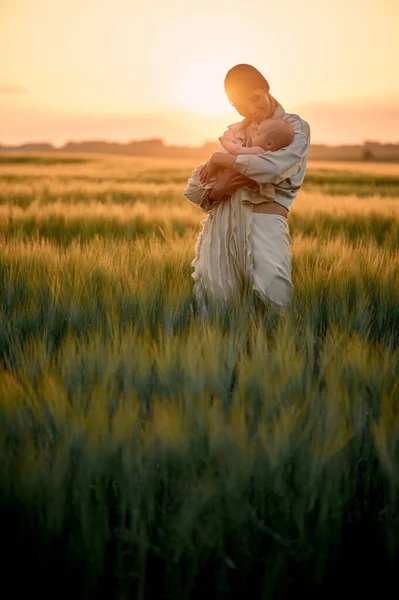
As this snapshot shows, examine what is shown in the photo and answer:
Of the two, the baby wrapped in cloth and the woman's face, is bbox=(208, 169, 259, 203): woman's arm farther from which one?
the woman's face

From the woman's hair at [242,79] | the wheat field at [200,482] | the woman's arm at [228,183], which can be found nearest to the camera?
the wheat field at [200,482]

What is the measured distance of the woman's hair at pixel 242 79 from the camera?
2512 mm

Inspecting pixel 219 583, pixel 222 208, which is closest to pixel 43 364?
pixel 219 583

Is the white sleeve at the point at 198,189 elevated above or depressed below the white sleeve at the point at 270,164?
below

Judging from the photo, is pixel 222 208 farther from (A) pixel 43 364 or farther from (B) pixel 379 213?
(B) pixel 379 213

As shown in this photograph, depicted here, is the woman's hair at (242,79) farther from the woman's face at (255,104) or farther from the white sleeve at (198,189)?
the white sleeve at (198,189)

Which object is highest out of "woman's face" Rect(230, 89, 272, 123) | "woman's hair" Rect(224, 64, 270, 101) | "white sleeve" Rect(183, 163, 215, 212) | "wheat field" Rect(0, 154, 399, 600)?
"woman's hair" Rect(224, 64, 270, 101)

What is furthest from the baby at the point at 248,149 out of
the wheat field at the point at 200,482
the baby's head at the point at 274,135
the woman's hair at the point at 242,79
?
the wheat field at the point at 200,482

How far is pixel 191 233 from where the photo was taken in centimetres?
423

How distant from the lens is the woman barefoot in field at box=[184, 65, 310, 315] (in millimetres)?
2545

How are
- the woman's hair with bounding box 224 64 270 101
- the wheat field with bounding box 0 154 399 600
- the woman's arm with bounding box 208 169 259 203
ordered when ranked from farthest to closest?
the woman's arm with bounding box 208 169 259 203 → the woman's hair with bounding box 224 64 270 101 → the wheat field with bounding box 0 154 399 600

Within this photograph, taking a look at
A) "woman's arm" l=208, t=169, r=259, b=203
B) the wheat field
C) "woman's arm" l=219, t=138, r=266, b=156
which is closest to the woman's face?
"woman's arm" l=219, t=138, r=266, b=156

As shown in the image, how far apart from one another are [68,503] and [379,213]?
5375 millimetres

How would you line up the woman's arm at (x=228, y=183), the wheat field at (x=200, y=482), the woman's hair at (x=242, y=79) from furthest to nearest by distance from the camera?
the woman's arm at (x=228, y=183) → the woman's hair at (x=242, y=79) → the wheat field at (x=200, y=482)
